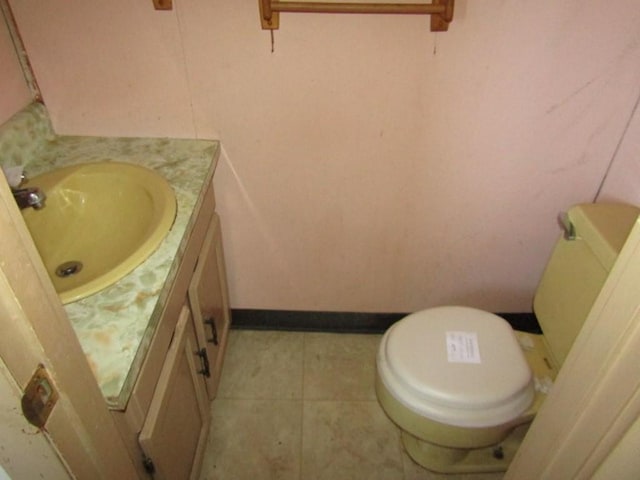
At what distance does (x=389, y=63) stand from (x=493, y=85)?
0.97ft

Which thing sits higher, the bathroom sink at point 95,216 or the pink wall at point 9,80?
the pink wall at point 9,80

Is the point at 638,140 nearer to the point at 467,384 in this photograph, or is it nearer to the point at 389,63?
the point at 389,63

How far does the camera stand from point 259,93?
126 cm

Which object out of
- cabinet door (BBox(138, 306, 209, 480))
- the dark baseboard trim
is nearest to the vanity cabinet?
cabinet door (BBox(138, 306, 209, 480))

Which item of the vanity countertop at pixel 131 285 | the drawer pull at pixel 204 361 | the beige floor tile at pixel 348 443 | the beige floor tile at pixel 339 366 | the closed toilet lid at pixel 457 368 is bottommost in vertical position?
the beige floor tile at pixel 348 443

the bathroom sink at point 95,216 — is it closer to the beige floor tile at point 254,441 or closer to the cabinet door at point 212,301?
the cabinet door at point 212,301

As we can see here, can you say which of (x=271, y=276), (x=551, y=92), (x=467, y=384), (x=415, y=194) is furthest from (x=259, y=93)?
(x=467, y=384)

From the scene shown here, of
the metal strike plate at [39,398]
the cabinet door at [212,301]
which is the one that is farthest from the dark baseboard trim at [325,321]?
the metal strike plate at [39,398]

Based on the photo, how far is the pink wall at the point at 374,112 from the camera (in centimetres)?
115

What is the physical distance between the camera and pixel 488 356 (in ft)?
3.95

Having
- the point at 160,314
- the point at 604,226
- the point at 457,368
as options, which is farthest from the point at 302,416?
the point at 604,226

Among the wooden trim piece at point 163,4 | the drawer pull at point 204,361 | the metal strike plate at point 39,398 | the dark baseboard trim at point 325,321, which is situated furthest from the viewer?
the dark baseboard trim at point 325,321

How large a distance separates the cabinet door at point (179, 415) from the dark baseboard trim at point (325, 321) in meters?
0.51

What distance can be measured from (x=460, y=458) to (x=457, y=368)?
0.42 meters
